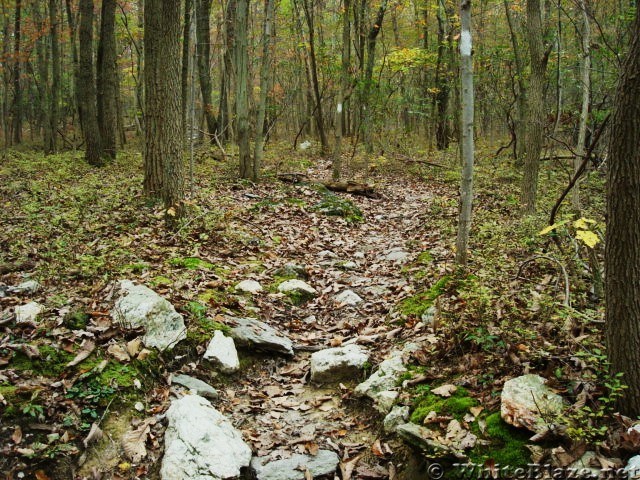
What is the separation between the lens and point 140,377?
4176mm

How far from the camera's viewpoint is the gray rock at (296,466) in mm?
3533

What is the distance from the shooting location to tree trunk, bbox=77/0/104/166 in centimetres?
1392

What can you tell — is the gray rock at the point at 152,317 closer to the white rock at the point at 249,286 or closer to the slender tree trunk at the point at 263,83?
the white rock at the point at 249,286

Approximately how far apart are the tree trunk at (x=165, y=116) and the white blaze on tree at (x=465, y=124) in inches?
185

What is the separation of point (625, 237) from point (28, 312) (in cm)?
510

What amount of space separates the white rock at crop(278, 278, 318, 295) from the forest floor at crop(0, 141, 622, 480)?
16 centimetres

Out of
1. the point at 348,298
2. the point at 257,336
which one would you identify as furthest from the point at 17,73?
the point at 257,336

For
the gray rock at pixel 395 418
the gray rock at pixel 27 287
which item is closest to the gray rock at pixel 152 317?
the gray rock at pixel 27 287

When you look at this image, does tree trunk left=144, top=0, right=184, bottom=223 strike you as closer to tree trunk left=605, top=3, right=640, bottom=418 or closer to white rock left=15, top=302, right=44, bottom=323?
white rock left=15, top=302, right=44, bottom=323

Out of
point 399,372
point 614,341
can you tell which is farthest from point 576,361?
point 399,372

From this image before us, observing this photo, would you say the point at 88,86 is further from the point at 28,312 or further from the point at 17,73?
the point at 17,73

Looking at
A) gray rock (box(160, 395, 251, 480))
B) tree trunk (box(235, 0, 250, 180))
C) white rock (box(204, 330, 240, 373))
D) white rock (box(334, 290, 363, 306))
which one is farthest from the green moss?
tree trunk (box(235, 0, 250, 180))

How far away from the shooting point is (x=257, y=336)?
5152mm

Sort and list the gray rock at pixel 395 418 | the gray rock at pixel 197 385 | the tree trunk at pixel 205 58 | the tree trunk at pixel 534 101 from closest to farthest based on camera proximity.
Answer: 1. the gray rock at pixel 395 418
2. the gray rock at pixel 197 385
3. the tree trunk at pixel 534 101
4. the tree trunk at pixel 205 58
